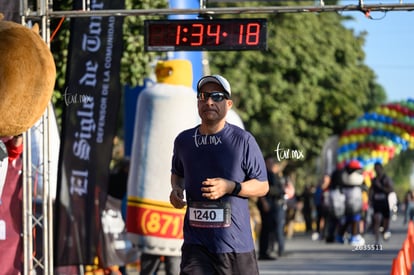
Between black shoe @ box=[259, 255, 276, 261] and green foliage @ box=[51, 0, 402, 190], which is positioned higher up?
green foliage @ box=[51, 0, 402, 190]

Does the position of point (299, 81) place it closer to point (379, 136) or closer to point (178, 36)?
point (379, 136)

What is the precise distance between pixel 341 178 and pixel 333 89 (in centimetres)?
1694

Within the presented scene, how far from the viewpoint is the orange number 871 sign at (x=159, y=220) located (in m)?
12.9

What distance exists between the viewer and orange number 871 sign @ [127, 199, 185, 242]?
12.9 metres

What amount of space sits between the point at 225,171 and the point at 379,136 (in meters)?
21.1

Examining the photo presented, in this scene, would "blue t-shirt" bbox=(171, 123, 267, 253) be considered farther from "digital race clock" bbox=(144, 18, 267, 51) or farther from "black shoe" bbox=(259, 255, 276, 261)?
"black shoe" bbox=(259, 255, 276, 261)

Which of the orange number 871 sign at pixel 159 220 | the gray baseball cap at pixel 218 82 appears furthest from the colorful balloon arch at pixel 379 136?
the gray baseball cap at pixel 218 82

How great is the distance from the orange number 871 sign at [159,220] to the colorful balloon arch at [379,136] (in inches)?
570

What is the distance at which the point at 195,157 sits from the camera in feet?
29.2

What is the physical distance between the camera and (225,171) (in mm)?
8820

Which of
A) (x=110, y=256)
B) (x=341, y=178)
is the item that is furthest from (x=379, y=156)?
(x=110, y=256)

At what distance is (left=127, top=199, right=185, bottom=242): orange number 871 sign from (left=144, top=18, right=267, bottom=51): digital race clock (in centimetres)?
200

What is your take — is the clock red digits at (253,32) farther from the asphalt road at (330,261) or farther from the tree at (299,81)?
the tree at (299,81)

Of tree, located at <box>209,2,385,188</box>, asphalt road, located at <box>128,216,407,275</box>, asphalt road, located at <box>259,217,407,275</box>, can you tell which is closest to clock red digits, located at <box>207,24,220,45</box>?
asphalt road, located at <box>259,217,407,275</box>
